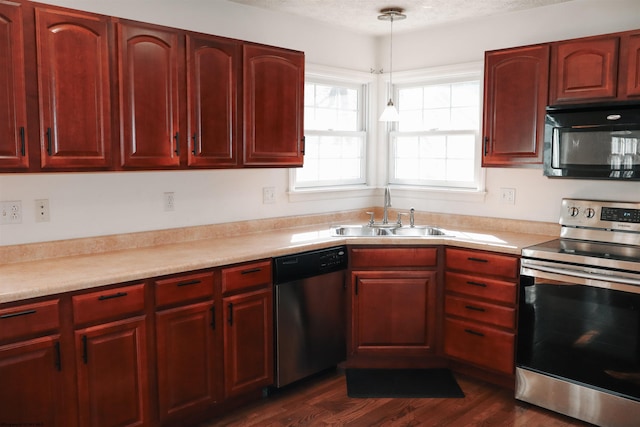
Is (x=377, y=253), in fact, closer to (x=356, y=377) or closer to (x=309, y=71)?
(x=356, y=377)

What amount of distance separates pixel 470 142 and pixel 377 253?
1.26 meters

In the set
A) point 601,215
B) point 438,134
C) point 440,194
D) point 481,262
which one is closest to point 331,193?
point 440,194

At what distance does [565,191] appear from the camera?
143 inches

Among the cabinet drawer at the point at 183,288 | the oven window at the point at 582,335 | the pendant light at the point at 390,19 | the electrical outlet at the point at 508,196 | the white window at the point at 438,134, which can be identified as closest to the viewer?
the cabinet drawer at the point at 183,288

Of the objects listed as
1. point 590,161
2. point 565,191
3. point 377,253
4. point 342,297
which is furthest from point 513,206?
point 342,297

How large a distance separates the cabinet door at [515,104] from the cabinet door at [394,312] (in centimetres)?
92

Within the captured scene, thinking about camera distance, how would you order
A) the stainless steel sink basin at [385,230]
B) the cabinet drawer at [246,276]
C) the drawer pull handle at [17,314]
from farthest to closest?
the stainless steel sink basin at [385,230] → the cabinet drawer at [246,276] → the drawer pull handle at [17,314]

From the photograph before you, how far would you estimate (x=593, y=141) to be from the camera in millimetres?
3125

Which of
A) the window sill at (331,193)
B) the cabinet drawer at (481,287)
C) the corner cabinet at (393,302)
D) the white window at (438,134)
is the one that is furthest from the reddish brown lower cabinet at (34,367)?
the white window at (438,134)

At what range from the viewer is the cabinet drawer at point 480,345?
10.9 feet

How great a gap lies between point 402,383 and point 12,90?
266 centimetres

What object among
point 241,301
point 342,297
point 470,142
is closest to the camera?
point 241,301

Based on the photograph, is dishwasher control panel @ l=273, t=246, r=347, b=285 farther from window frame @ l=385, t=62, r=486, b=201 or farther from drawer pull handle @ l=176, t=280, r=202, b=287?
window frame @ l=385, t=62, r=486, b=201

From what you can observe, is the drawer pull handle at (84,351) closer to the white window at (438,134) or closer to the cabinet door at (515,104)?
the cabinet door at (515,104)
